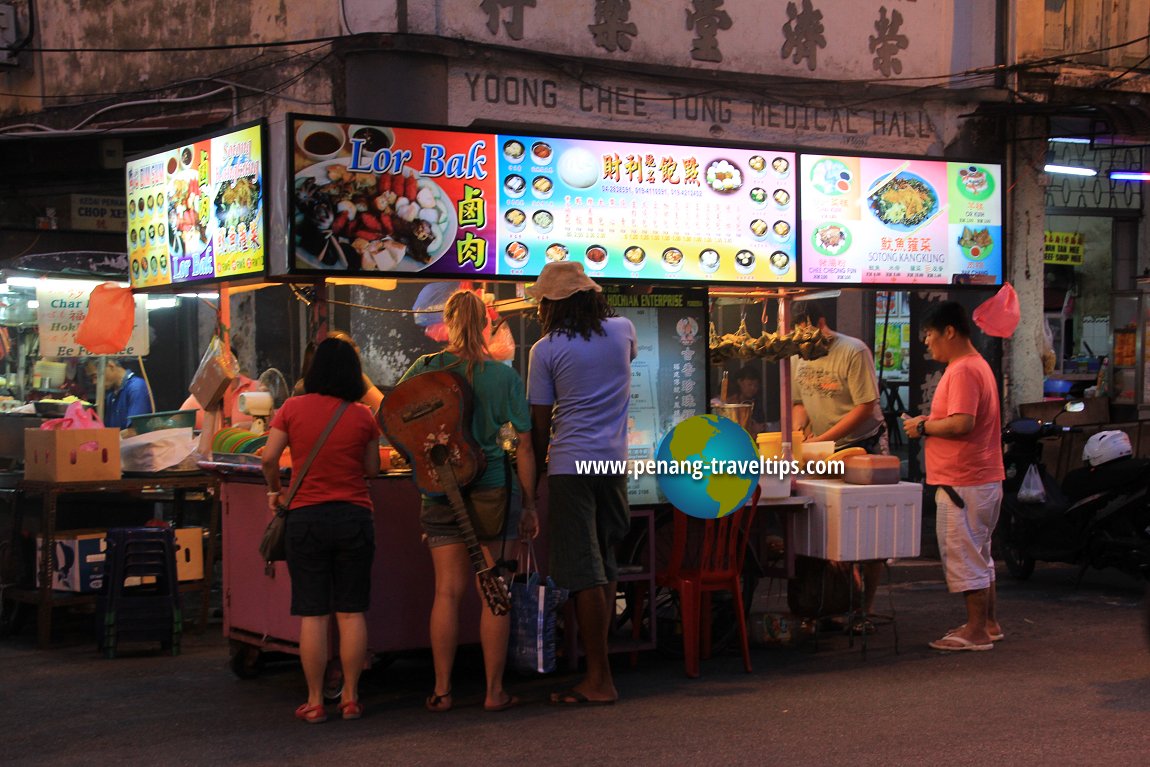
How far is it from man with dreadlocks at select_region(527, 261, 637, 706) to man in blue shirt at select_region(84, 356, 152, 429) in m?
5.87

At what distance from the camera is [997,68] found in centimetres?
1311

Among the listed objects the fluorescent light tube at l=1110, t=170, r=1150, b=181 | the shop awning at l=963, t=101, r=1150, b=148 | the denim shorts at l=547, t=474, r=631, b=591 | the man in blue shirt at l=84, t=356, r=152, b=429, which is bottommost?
the denim shorts at l=547, t=474, r=631, b=591

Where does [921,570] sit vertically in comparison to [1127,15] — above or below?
below

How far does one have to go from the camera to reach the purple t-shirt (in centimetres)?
637

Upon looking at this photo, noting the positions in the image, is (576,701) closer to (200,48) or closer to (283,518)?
(283,518)

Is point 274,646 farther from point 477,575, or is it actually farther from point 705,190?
point 705,190

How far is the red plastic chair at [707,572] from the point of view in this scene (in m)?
7.03

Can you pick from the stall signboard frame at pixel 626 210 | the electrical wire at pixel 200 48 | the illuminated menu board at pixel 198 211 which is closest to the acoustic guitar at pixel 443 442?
the stall signboard frame at pixel 626 210

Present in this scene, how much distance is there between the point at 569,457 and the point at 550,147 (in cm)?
190

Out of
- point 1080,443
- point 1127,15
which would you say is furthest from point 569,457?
point 1127,15

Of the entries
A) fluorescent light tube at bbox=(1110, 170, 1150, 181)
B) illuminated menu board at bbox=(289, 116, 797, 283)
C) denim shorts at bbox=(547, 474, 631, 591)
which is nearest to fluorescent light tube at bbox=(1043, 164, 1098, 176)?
fluorescent light tube at bbox=(1110, 170, 1150, 181)

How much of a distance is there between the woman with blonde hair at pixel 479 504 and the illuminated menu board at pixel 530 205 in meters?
0.70

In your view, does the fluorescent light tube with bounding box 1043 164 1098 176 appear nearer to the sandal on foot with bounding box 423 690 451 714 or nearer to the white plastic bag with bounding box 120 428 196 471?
the white plastic bag with bounding box 120 428 196 471

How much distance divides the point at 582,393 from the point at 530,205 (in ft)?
4.54
